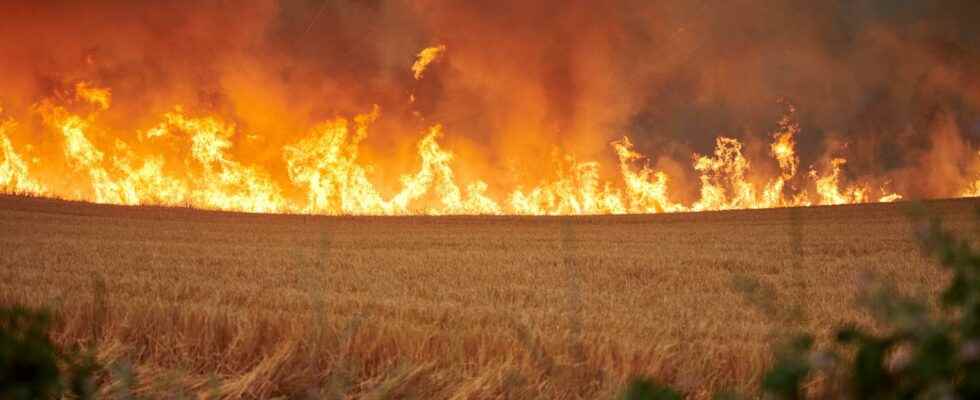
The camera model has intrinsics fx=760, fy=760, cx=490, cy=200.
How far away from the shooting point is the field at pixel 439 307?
5035 millimetres

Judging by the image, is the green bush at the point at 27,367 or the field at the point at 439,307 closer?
the green bush at the point at 27,367

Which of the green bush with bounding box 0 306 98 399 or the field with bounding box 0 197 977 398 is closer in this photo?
the green bush with bounding box 0 306 98 399

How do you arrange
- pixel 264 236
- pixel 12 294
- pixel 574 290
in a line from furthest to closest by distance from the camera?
1. pixel 264 236
2. pixel 574 290
3. pixel 12 294

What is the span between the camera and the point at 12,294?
873cm

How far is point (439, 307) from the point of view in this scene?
9.36 metres

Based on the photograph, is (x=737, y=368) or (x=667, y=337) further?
(x=667, y=337)

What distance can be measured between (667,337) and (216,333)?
396 cm

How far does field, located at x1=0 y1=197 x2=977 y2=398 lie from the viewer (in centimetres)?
504

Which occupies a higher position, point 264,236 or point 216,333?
point 264,236

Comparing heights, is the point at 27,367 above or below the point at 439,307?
below

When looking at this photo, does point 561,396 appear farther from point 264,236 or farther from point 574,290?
point 264,236

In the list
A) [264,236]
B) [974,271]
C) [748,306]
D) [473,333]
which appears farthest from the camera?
[264,236]

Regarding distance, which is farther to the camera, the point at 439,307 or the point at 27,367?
Result: the point at 439,307

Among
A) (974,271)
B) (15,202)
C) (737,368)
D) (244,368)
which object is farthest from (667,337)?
(15,202)
